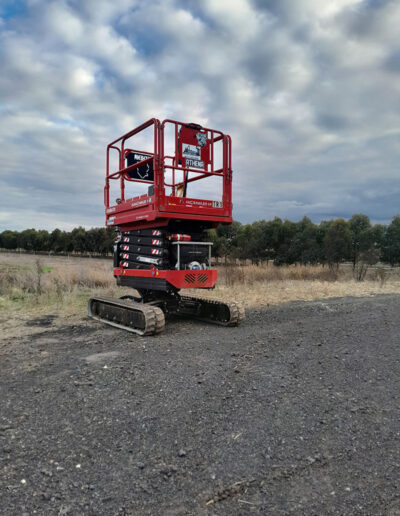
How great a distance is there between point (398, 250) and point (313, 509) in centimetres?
3633

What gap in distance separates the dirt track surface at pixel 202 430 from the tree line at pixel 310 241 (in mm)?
21892

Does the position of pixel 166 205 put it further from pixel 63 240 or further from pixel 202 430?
pixel 63 240

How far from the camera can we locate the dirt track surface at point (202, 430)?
7.82 feet

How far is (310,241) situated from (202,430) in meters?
37.4

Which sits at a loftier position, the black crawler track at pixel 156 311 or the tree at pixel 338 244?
the tree at pixel 338 244

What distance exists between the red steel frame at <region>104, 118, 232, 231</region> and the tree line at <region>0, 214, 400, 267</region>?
1870 centimetres

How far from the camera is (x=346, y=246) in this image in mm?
34375

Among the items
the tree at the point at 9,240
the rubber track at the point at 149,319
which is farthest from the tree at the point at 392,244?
the tree at the point at 9,240

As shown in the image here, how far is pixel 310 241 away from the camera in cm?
3875

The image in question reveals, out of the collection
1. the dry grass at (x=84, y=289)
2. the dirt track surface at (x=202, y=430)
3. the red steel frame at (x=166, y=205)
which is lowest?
the dirt track surface at (x=202, y=430)

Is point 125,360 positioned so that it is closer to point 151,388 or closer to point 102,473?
point 151,388

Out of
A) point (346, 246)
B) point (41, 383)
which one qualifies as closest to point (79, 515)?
point (41, 383)

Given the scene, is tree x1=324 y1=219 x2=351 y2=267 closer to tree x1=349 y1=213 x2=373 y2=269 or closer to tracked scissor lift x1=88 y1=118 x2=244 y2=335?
tree x1=349 y1=213 x2=373 y2=269

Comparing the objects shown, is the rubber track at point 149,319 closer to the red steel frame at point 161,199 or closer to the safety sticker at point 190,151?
the red steel frame at point 161,199
